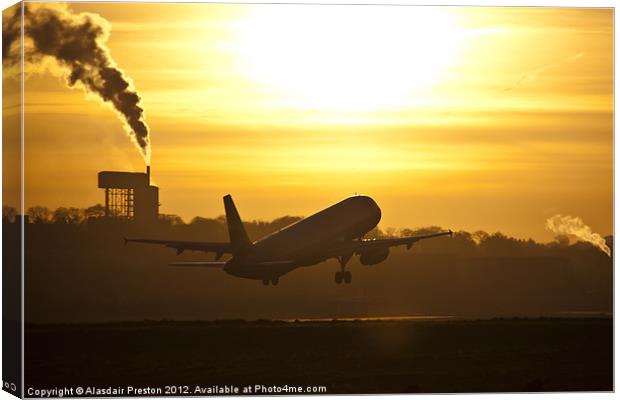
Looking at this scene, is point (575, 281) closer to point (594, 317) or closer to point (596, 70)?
point (594, 317)

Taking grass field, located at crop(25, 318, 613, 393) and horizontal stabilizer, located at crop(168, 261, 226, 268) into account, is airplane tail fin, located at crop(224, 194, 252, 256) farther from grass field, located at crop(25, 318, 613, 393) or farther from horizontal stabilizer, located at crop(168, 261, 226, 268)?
grass field, located at crop(25, 318, 613, 393)

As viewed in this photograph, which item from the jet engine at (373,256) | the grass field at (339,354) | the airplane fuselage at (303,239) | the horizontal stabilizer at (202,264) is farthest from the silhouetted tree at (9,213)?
the jet engine at (373,256)

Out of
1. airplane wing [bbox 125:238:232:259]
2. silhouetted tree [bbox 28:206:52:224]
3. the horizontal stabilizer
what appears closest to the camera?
silhouetted tree [bbox 28:206:52:224]

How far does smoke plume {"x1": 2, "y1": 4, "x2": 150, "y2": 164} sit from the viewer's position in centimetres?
5309

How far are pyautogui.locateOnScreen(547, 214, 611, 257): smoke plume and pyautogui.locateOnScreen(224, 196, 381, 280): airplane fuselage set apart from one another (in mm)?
6338

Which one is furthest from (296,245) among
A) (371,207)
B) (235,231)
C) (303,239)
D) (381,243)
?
(371,207)

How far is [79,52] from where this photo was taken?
2125 inches

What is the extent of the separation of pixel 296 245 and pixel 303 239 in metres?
0.99

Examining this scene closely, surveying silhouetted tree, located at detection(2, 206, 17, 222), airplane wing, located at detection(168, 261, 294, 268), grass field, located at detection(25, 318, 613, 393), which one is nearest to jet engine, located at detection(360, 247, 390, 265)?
grass field, located at detection(25, 318, 613, 393)

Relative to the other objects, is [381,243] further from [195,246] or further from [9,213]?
[9,213]

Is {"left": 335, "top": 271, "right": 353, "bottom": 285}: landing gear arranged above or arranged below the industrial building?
below

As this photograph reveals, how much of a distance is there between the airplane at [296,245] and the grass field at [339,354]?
7.96ft

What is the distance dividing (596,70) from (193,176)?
14.9 meters

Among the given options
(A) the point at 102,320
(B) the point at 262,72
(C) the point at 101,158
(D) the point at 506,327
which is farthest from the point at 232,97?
(D) the point at 506,327
